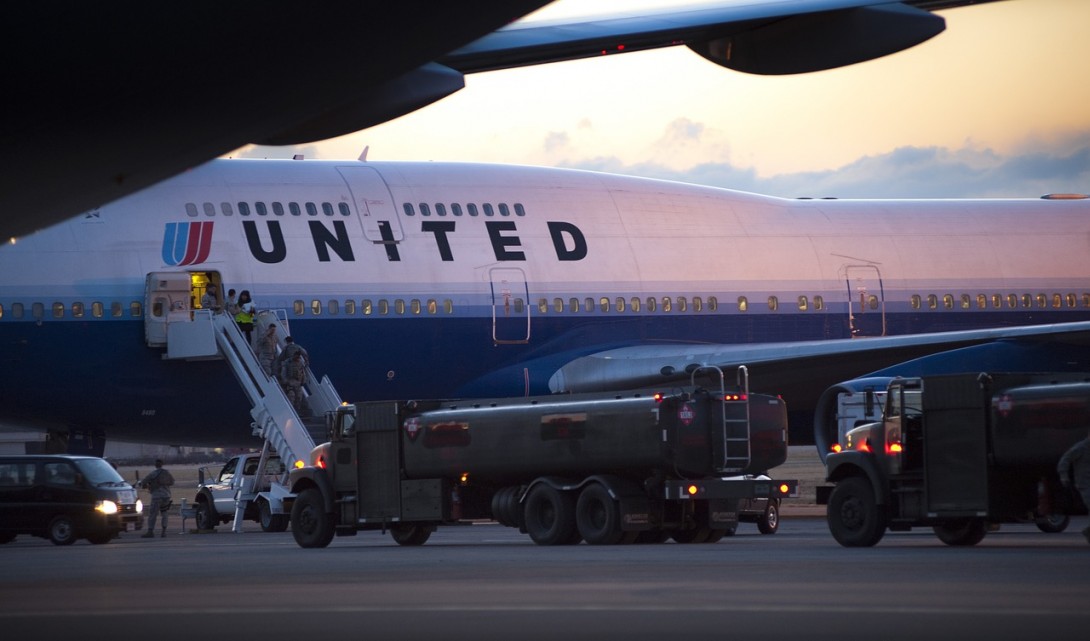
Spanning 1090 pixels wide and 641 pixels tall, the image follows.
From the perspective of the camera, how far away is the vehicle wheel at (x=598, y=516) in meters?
18.5

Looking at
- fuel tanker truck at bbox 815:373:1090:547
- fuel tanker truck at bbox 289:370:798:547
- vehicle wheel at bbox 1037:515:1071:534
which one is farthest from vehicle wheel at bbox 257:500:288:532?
vehicle wheel at bbox 1037:515:1071:534

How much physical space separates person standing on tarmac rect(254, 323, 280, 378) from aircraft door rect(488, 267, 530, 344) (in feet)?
12.1

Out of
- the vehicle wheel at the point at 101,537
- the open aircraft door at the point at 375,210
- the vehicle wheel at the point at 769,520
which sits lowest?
the vehicle wheel at the point at 101,537

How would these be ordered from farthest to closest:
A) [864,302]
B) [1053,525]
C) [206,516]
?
[864,302] → [206,516] → [1053,525]

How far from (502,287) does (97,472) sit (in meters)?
7.16

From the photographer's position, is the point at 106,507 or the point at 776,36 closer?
the point at 776,36

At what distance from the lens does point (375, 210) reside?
26.5 meters

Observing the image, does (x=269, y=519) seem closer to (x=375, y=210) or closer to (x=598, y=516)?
(x=375, y=210)

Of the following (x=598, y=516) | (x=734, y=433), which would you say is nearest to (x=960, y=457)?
(x=734, y=433)

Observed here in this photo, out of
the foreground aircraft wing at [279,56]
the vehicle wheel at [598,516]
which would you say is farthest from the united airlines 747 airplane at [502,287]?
the foreground aircraft wing at [279,56]

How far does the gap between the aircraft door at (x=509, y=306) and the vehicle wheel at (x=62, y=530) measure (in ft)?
24.4

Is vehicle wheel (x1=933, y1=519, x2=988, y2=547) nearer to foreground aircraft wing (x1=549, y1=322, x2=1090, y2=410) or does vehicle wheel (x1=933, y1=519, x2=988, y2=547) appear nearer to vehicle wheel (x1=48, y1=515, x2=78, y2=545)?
foreground aircraft wing (x1=549, y1=322, x2=1090, y2=410)

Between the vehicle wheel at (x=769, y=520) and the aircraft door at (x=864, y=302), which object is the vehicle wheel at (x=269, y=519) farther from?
the aircraft door at (x=864, y=302)

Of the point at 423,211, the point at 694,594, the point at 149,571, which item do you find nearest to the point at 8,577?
the point at 149,571
